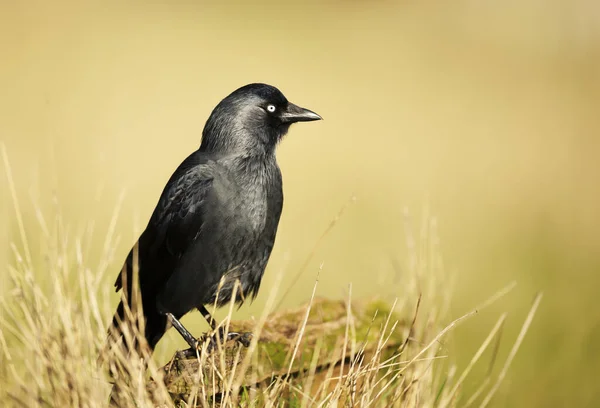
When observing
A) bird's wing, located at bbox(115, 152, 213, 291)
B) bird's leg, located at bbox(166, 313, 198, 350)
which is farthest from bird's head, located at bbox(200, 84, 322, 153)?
bird's leg, located at bbox(166, 313, 198, 350)

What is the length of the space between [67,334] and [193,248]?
126 cm

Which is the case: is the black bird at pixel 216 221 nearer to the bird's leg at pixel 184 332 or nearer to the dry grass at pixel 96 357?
the bird's leg at pixel 184 332

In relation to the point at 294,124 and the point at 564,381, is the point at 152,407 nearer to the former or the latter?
the point at 294,124

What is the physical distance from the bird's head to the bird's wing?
14cm

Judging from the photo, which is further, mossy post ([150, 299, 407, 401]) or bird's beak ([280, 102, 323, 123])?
bird's beak ([280, 102, 323, 123])

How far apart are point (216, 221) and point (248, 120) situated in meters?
0.63

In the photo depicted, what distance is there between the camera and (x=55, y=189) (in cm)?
280

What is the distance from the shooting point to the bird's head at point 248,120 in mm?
3977

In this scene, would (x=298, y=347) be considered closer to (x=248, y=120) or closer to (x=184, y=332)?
(x=184, y=332)

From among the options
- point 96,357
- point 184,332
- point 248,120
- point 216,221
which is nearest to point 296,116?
point 248,120

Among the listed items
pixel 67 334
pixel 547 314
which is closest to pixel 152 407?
pixel 67 334

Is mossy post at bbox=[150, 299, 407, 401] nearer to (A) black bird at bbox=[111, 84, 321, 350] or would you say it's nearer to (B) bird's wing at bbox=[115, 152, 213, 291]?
(A) black bird at bbox=[111, 84, 321, 350]

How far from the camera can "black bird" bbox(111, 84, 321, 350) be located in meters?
3.74

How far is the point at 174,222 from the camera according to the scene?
3.86m
